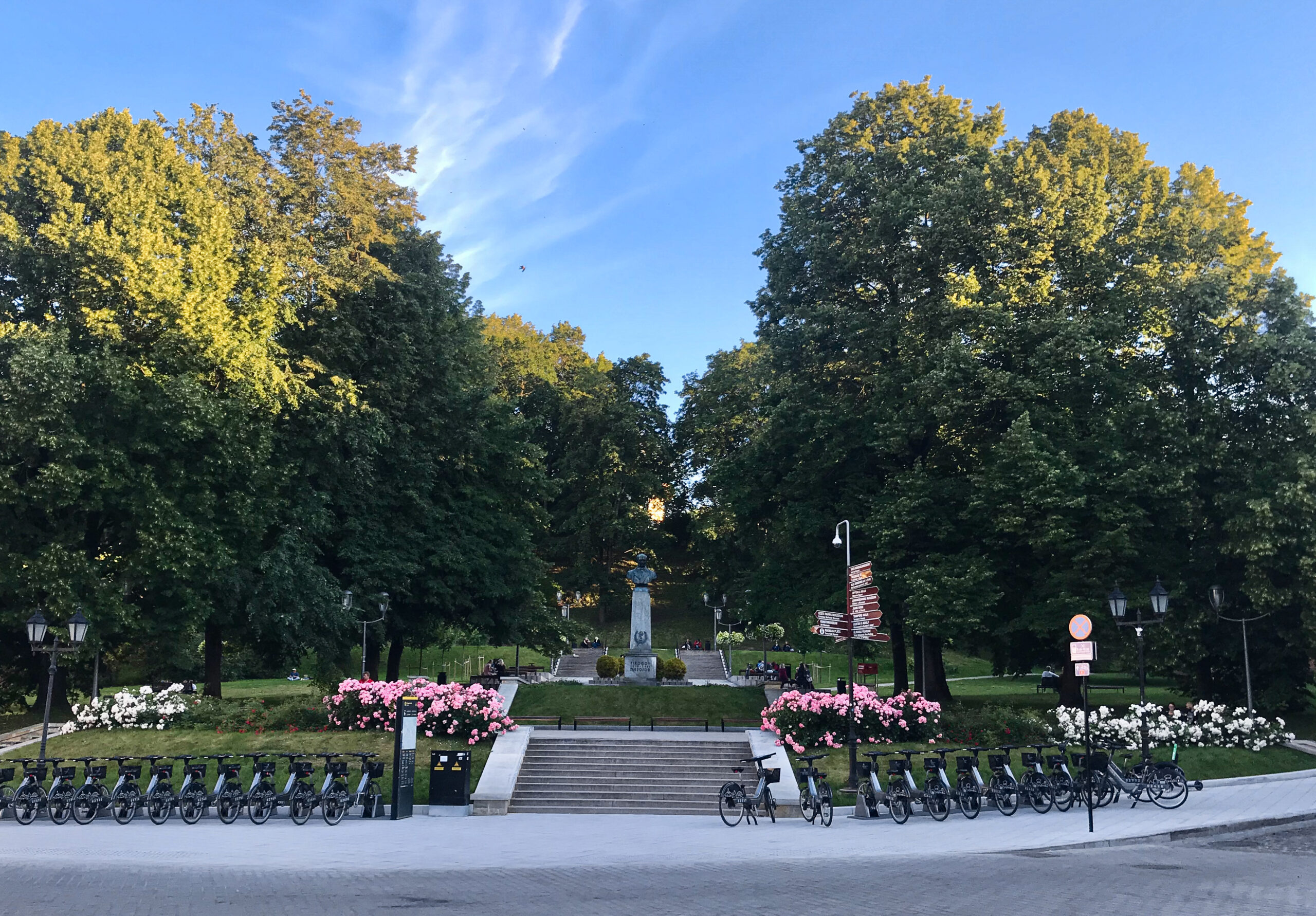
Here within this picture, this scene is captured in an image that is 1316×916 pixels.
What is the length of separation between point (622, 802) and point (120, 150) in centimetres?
2597

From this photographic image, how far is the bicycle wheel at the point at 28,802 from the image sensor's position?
1770 cm

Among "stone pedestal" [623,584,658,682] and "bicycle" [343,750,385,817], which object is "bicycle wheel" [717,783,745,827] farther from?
"stone pedestal" [623,584,658,682]

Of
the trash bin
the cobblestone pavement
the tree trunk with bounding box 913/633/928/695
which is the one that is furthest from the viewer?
the tree trunk with bounding box 913/633/928/695

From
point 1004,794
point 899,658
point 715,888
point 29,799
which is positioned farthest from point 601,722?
point 715,888

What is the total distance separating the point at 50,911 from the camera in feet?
30.5

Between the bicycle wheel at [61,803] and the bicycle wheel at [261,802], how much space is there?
3.20 m

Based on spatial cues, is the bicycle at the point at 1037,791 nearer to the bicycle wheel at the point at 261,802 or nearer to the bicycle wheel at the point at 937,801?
the bicycle wheel at the point at 937,801

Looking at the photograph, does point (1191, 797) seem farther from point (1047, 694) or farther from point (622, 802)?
point (1047, 694)

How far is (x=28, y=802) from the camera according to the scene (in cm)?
1773

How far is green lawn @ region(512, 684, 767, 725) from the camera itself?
31672mm

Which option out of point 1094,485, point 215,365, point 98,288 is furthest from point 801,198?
point 98,288

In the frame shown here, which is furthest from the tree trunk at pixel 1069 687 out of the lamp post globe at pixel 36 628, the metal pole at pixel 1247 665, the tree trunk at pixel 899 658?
the lamp post globe at pixel 36 628

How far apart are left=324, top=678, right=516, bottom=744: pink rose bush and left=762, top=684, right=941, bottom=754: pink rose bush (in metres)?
7.28

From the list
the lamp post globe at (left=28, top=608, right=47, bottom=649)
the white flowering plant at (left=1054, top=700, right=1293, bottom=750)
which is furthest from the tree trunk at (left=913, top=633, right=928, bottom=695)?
the lamp post globe at (left=28, top=608, right=47, bottom=649)
